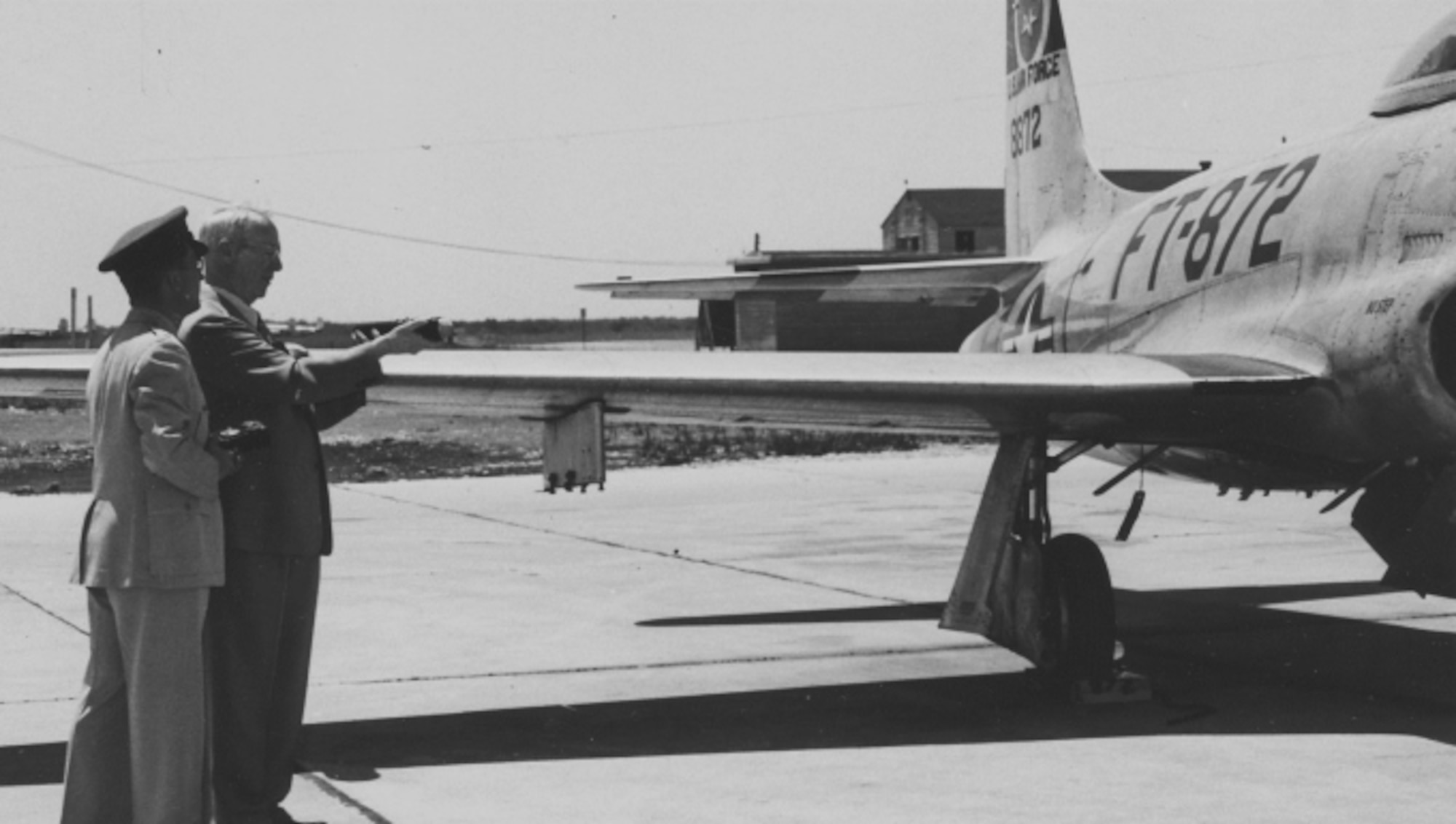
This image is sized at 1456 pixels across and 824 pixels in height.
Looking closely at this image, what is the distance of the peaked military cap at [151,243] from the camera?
5012 millimetres

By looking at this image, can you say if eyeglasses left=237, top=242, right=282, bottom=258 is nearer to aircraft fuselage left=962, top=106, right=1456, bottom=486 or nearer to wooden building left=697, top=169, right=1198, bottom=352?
aircraft fuselage left=962, top=106, right=1456, bottom=486

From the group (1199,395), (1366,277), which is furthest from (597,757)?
(1366,277)

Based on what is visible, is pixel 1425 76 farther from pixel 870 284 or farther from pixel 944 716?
pixel 870 284

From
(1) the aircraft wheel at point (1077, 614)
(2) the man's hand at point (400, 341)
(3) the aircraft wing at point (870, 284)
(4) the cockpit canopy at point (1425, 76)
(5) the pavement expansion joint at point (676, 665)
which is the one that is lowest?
(5) the pavement expansion joint at point (676, 665)

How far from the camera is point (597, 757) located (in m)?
6.88

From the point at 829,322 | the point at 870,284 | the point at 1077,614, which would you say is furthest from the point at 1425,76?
the point at 829,322

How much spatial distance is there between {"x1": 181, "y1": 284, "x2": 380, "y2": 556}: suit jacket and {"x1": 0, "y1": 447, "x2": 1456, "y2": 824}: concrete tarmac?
1035 mm

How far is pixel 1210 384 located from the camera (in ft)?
→ 26.4

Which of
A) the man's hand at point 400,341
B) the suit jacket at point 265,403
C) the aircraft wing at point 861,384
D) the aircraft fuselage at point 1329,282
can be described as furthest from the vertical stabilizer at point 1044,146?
the suit jacket at point 265,403

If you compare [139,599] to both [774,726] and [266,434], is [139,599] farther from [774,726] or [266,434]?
[774,726]

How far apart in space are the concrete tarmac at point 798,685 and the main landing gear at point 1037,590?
0.22 m

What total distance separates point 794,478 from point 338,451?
10.3 meters

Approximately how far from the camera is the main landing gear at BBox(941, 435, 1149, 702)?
26.8ft

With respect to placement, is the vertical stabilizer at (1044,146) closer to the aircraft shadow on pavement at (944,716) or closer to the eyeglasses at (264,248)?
the aircraft shadow on pavement at (944,716)
